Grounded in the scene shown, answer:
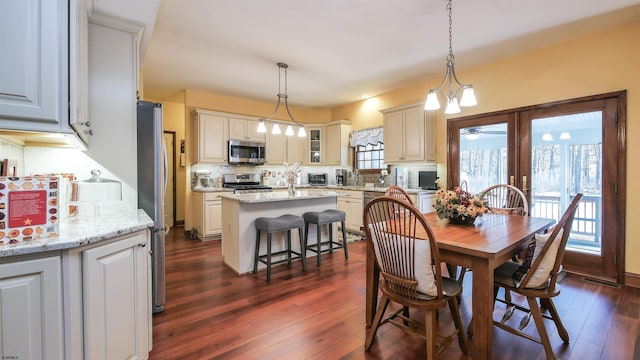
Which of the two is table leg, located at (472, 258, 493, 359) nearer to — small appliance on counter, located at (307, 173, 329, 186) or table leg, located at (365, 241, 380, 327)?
table leg, located at (365, 241, 380, 327)

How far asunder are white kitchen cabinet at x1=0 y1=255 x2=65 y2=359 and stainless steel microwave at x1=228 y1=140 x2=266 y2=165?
4.37 metres

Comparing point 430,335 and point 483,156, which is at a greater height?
point 483,156

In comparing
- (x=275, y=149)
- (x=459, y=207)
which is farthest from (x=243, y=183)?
(x=459, y=207)

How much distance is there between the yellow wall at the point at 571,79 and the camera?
9.43ft

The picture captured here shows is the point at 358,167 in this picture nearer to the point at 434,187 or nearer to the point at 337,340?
the point at 434,187

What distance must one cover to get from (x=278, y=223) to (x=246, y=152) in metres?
2.88

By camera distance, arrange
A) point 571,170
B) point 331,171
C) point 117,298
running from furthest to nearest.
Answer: point 331,171
point 571,170
point 117,298

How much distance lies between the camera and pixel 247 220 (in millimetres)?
3240

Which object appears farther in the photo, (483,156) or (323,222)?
(483,156)

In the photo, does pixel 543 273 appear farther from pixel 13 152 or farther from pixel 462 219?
pixel 13 152

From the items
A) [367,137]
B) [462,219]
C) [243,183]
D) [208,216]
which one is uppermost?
[367,137]

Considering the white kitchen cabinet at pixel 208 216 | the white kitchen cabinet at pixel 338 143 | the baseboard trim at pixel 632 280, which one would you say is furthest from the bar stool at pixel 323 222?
the baseboard trim at pixel 632 280

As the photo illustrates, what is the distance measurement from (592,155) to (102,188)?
4.85 m

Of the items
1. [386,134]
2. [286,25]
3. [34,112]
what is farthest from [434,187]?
[34,112]
